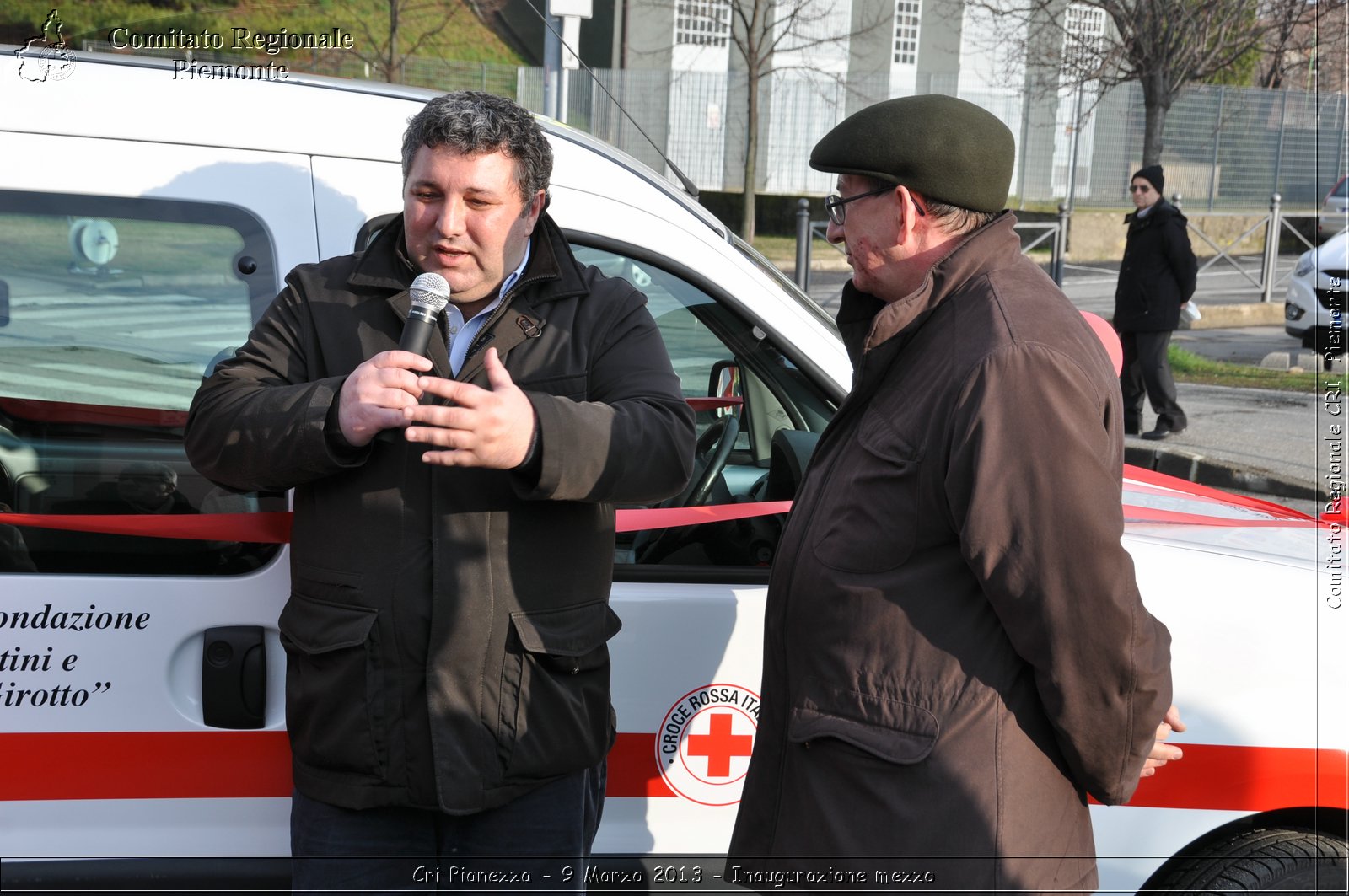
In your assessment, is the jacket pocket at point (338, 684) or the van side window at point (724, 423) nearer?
the jacket pocket at point (338, 684)

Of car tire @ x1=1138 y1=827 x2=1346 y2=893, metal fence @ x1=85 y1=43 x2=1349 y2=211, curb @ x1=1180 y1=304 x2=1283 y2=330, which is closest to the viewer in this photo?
car tire @ x1=1138 y1=827 x2=1346 y2=893

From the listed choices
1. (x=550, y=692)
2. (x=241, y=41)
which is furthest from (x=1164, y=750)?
(x=241, y=41)

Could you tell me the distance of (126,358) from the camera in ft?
7.89

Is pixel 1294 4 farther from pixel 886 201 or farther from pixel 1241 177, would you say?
pixel 886 201

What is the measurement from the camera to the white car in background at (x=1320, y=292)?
36.2 ft

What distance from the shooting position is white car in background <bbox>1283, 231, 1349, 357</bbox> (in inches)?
434

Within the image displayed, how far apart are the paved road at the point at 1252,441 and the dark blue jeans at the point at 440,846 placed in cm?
407

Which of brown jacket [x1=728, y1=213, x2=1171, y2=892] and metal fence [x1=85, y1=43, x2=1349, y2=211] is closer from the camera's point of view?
brown jacket [x1=728, y1=213, x2=1171, y2=892]

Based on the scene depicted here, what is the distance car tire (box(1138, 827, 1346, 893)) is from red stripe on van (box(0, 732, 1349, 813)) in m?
0.08

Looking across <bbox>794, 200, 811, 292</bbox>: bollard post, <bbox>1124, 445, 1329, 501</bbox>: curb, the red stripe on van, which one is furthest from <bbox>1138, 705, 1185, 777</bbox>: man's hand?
<bbox>794, 200, 811, 292</bbox>: bollard post

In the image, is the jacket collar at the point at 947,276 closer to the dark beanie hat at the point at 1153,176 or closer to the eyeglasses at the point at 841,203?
the eyeglasses at the point at 841,203

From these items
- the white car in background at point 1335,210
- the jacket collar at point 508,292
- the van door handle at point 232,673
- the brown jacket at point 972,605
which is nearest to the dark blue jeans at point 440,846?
the van door handle at point 232,673

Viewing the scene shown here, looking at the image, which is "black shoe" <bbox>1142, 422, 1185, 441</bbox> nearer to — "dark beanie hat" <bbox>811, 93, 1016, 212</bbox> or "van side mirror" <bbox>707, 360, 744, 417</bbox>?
"van side mirror" <bbox>707, 360, 744, 417</bbox>

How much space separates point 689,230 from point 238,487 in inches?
43.7
